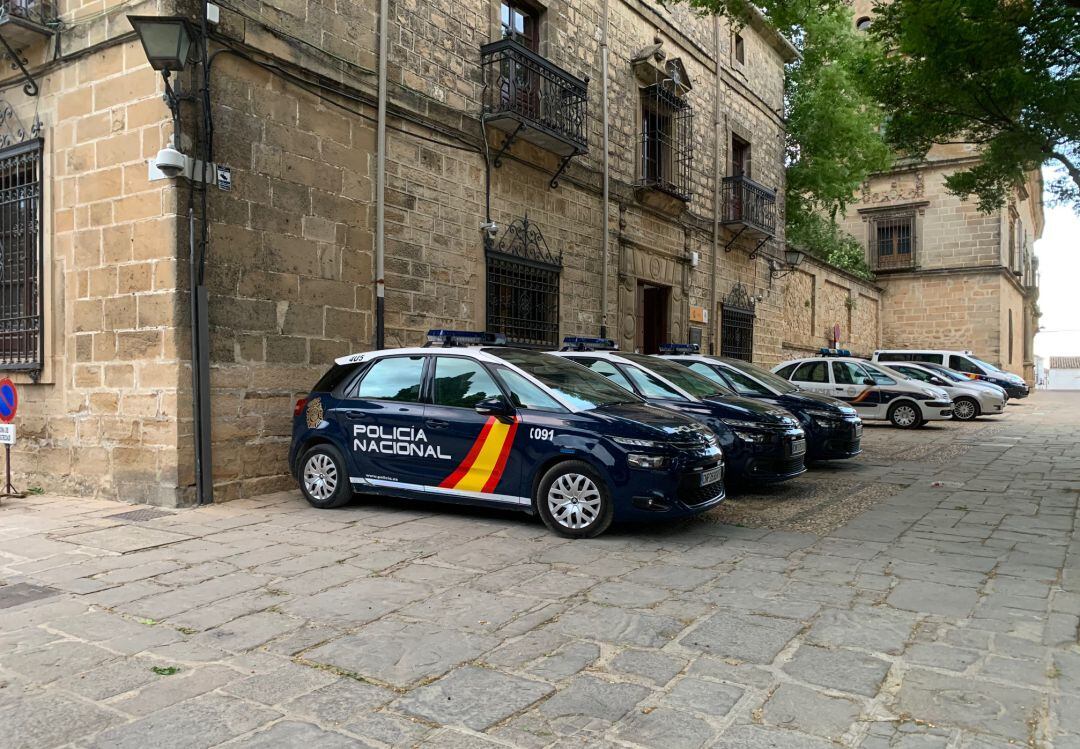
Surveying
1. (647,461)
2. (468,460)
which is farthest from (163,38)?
(647,461)

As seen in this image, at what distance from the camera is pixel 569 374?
23.3 feet

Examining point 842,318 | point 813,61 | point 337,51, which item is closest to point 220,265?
point 337,51

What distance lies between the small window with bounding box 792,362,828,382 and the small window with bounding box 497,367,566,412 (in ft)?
35.4

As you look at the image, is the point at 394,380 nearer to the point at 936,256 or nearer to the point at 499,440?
the point at 499,440

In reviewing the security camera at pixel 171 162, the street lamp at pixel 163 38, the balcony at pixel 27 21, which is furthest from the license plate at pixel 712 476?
the balcony at pixel 27 21

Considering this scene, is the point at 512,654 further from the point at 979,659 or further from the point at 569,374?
the point at 569,374

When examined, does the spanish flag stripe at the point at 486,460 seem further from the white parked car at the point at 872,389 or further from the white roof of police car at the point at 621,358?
the white parked car at the point at 872,389

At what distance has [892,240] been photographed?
35.6 m

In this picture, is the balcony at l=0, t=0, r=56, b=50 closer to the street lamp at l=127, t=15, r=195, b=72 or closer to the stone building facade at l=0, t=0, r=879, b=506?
the stone building facade at l=0, t=0, r=879, b=506

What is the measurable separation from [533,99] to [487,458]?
7.24 meters

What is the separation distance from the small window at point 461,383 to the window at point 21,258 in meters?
4.60

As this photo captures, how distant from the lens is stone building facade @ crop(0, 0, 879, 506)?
752 centimetres

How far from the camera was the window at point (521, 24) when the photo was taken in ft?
39.1

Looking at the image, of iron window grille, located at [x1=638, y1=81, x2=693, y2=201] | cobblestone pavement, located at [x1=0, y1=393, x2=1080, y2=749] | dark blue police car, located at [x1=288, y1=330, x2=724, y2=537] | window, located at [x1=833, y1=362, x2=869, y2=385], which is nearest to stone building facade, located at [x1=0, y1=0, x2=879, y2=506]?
dark blue police car, located at [x1=288, y1=330, x2=724, y2=537]
